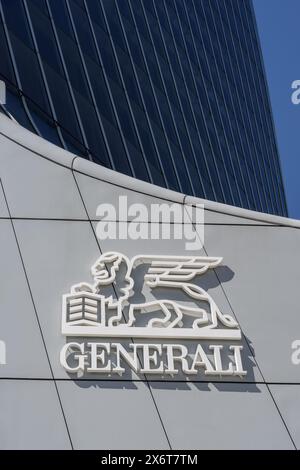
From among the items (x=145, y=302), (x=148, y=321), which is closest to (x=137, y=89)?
(x=145, y=302)

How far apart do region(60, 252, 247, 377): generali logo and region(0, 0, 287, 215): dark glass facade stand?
480 cm

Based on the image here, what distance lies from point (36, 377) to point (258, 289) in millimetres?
3328

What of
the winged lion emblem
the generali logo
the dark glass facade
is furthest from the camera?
the dark glass facade

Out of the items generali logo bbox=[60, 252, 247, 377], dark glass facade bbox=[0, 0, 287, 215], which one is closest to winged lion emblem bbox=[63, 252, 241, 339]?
generali logo bbox=[60, 252, 247, 377]

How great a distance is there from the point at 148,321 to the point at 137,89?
1251 centimetres

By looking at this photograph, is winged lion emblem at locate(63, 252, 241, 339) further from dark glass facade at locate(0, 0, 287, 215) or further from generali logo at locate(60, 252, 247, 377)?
dark glass facade at locate(0, 0, 287, 215)

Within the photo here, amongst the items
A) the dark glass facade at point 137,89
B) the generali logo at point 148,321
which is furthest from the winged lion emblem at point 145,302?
the dark glass facade at point 137,89

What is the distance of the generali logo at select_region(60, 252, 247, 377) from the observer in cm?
1248

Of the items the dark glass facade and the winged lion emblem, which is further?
the dark glass facade

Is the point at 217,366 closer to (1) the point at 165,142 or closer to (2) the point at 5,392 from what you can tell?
(2) the point at 5,392

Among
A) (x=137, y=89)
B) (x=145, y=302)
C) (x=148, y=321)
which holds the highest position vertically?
(x=137, y=89)

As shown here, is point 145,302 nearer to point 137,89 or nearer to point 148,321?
point 148,321

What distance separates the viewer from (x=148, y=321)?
42.2 ft

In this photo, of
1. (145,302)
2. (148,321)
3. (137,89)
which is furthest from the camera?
(137,89)
